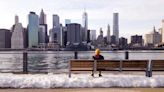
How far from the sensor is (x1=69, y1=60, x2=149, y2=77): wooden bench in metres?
16.7

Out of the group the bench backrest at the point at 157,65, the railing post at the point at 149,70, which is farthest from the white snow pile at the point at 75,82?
the bench backrest at the point at 157,65

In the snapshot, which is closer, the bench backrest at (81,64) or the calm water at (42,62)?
the bench backrest at (81,64)

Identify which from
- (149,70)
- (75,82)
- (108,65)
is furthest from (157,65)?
(75,82)

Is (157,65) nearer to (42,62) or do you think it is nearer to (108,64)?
(108,64)

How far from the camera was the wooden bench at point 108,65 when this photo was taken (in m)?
16.7

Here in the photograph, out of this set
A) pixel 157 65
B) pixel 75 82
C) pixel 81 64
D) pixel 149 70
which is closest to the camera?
pixel 75 82

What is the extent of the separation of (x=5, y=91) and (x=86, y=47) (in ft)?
448

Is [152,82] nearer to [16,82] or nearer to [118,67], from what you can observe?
[118,67]

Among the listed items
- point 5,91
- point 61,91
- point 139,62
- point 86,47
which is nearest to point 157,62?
point 139,62

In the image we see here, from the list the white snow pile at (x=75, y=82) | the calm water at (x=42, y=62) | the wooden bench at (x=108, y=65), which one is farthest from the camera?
the calm water at (x=42, y=62)

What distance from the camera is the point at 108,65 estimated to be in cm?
1681

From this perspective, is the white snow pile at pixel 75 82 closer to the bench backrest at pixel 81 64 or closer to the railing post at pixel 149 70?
the railing post at pixel 149 70

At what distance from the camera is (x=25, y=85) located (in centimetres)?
1416

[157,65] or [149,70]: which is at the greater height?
[157,65]
